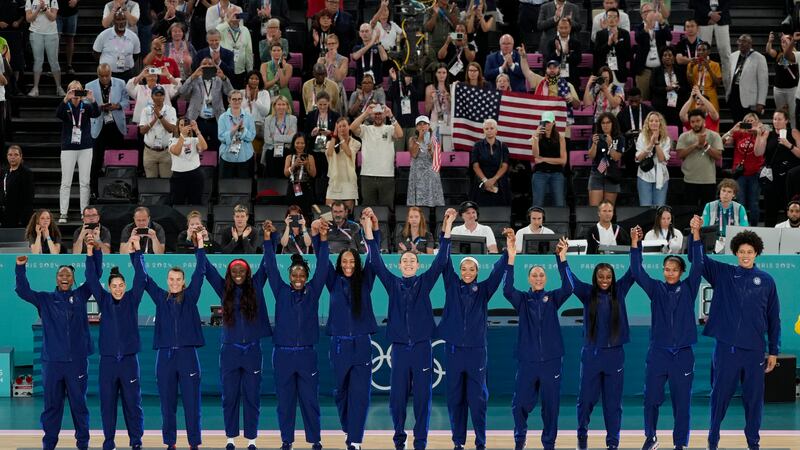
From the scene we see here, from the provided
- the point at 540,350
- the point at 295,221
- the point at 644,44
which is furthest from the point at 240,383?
the point at 644,44

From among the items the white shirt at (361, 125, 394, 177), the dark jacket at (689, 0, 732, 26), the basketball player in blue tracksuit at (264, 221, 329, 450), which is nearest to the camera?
the basketball player in blue tracksuit at (264, 221, 329, 450)

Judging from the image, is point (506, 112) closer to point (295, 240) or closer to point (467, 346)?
point (295, 240)

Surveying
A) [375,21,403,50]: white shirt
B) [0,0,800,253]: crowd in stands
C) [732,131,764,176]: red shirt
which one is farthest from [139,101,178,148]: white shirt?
[732,131,764,176]: red shirt

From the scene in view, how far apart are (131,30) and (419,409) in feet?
36.2

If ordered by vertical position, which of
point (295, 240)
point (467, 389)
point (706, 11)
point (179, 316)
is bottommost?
point (467, 389)

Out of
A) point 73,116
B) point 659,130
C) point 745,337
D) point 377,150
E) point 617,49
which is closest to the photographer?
point 745,337

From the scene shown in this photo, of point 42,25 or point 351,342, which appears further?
point 42,25

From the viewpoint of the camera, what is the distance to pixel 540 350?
13.9m

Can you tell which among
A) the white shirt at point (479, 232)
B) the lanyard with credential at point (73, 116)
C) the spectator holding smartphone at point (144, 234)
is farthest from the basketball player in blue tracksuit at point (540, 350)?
the lanyard with credential at point (73, 116)

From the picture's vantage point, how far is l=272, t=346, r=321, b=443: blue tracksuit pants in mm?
13820

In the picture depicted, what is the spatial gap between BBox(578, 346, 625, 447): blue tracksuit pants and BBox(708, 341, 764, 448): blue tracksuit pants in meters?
0.94

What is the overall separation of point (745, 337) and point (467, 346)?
2.74 metres

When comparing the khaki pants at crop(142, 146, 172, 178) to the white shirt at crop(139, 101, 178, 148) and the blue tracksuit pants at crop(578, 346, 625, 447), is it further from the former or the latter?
the blue tracksuit pants at crop(578, 346, 625, 447)

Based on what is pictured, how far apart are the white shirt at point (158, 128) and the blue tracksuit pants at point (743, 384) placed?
9819mm
